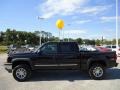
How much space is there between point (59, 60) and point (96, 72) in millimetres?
1863

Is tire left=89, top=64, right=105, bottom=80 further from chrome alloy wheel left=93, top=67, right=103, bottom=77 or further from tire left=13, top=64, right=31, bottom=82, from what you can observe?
tire left=13, top=64, right=31, bottom=82

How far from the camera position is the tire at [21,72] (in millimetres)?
10673

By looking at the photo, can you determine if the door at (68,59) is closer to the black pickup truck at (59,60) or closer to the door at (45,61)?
the black pickup truck at (59,60)

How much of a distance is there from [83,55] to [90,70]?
0.79 meters

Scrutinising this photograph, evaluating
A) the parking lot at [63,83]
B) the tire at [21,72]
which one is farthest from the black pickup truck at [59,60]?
the parking lot at [63,83]

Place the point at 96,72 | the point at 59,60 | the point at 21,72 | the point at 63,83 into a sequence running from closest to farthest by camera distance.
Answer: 1. the point at 63,83
2. the point at 21,72
3. the point at 59,60
4. the point at 96,72

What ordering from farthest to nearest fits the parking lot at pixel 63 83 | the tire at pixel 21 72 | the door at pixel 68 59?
the door at pixel 68 59 → the tire at pixel 21 72 → the parking lot at pixel 63 83

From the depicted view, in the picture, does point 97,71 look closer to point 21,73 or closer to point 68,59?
point 68,59

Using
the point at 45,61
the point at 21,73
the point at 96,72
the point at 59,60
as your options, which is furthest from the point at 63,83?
the point at 21,73

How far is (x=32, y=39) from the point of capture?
10394 centimetres

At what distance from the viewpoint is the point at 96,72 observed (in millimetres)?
10977

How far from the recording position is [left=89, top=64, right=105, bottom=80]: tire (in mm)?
10945

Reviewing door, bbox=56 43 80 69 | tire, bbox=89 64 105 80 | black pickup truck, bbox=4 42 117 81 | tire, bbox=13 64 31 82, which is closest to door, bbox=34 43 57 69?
black pickup truck, bbox=4 42 117 81

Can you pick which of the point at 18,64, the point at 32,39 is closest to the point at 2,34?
the point at 32,39
